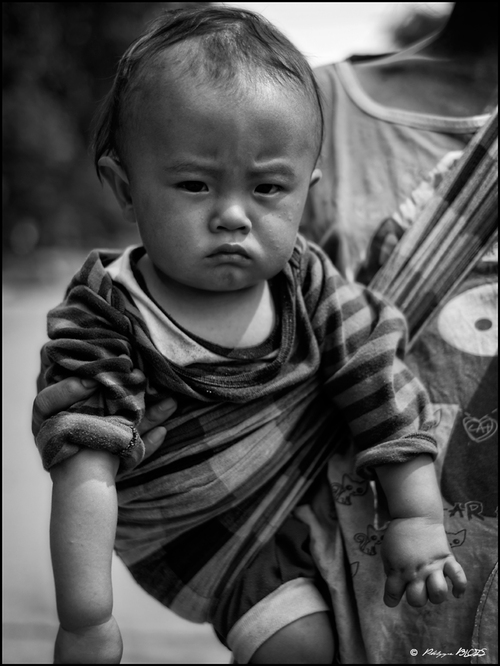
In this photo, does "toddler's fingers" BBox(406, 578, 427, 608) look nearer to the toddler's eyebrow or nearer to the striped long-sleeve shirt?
the striped long-sleeve shirt

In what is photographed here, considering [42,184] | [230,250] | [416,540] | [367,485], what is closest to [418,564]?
[416,540]

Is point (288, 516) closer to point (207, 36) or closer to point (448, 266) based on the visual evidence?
point (448, 266)

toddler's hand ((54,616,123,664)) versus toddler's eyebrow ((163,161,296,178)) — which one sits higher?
toddler's eyebrow ((163,161,296,178))

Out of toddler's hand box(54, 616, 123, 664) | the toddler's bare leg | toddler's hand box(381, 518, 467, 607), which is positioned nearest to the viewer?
toddler's hand box(54, 616, 123, 664)

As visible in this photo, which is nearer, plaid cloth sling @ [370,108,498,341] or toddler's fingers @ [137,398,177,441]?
toddler's fingers @ [137,398,177,441]

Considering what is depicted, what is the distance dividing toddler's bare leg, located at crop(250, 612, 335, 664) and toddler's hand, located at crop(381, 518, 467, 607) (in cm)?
14

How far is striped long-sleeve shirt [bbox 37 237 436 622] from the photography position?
1.25 m

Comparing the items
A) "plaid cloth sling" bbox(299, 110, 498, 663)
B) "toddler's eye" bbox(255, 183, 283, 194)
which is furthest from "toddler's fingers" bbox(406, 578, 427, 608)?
"toddler's eye" bbox(255, 183, 283, 194)

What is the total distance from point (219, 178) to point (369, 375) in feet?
1.42

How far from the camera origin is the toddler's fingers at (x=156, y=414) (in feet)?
4.26

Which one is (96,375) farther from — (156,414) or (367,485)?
(367,485)

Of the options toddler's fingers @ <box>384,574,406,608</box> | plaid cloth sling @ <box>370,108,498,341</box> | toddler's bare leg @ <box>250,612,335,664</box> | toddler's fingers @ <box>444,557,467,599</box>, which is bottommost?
toddler's bare leg @ <box>250,612,335,664</box>

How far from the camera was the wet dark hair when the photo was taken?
1.22 metres

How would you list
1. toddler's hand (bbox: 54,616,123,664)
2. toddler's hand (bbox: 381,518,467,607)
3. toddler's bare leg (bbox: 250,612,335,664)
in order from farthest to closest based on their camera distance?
toddler's bare leg (bbox: 250,612,335,664) → toddler's hand (bbox: 381,518,467,607) → toddler's hand (bbox: 54,616,123,664)
